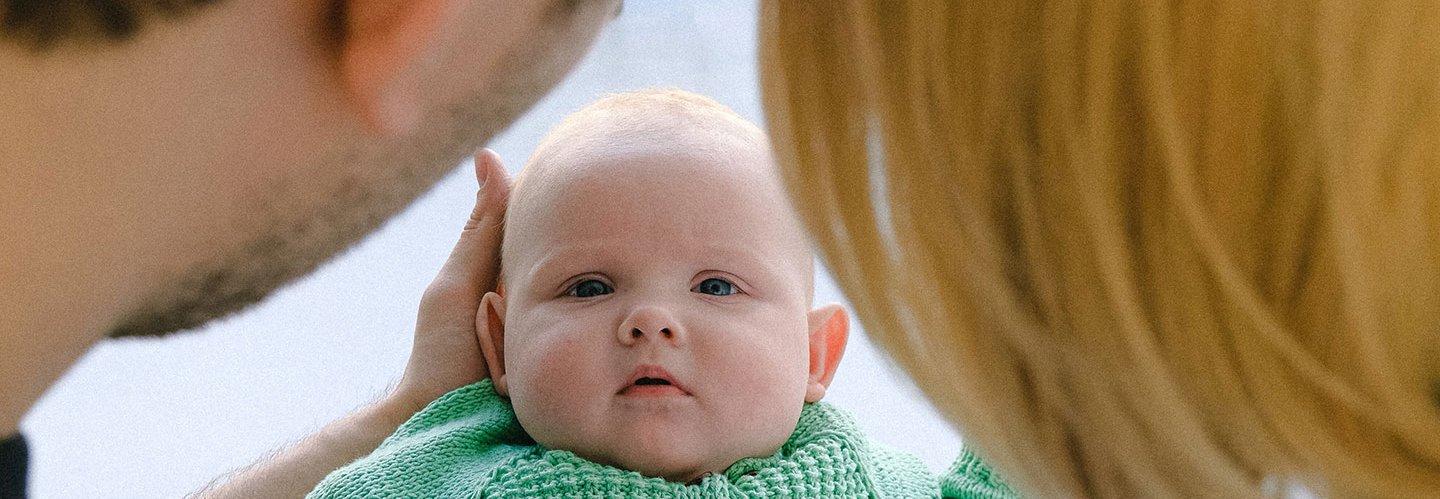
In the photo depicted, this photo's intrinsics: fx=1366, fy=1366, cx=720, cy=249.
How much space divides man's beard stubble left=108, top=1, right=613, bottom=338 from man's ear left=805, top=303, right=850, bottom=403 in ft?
1.35

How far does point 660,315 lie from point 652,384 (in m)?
0.05

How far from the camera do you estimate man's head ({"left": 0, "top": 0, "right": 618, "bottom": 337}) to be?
484mm

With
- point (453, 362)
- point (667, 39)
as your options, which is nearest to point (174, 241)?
point (453, 362)

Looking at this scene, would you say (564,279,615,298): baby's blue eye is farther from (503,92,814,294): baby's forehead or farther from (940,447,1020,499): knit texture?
(940,447,1020,499): knit texture

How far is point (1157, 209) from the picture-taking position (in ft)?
1.54

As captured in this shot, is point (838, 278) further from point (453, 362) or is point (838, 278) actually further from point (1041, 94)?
point (453, 362)

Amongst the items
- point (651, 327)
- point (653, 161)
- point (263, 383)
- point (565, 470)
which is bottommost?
point (263, 383)

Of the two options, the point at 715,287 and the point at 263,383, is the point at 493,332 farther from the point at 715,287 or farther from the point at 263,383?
the point at 263,383

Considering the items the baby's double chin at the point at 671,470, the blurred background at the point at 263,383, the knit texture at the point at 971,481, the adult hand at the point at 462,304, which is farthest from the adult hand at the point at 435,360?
the knit texture at the point at 971,481

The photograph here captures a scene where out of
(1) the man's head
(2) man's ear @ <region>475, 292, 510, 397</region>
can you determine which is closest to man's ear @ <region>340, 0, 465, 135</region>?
(1) the man's head

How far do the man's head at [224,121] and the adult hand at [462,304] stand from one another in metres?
0.43

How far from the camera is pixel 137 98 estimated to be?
501mm

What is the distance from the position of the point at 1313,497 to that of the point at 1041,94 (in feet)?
0.58

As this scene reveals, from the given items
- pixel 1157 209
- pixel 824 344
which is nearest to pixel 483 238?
pixel 824 344
